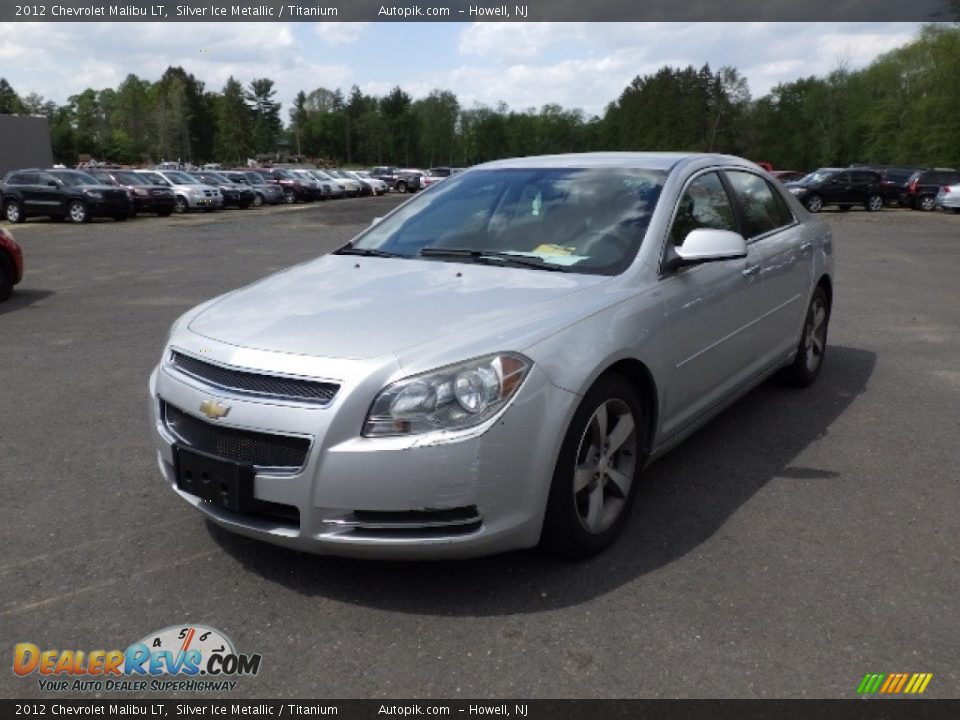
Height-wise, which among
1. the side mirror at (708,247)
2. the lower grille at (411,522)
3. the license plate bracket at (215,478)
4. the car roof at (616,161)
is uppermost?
the car roof at (616,161)

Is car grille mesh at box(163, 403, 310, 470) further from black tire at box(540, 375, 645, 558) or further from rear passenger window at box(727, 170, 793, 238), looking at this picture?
rear passenger window at box(727, 170, 793, 238)

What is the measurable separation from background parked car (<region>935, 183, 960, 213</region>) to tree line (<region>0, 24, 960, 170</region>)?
3229 cm

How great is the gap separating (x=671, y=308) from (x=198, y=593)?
2315mm

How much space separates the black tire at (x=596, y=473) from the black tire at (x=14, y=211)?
2699 cm

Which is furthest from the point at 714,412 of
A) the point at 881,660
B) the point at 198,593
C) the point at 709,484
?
the point at 198,593

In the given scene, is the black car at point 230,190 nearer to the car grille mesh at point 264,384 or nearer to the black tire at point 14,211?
the black tire at point 14,211

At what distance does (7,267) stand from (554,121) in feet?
488

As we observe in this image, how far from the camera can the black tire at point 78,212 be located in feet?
84.9

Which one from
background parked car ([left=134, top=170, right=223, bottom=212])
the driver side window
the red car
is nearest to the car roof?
the driver side window

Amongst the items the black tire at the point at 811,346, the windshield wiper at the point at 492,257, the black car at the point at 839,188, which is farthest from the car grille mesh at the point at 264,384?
the black car at the point at 839,188

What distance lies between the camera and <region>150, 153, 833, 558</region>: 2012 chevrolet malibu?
9.65ft

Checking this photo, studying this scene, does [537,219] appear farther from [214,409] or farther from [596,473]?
[214,409]

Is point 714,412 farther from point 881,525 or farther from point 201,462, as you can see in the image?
point 201,462

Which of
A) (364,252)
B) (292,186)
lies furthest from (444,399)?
(292,186)
